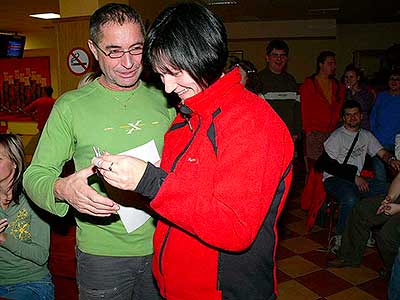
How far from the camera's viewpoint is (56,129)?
1.48 metres

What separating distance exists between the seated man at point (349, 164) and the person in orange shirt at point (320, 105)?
2.24 feet

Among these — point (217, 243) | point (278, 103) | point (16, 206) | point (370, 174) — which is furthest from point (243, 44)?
point (217, 243)

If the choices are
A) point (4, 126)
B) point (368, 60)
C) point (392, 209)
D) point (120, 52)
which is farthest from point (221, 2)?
point (120, 52)

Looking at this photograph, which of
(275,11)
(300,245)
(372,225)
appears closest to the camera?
(372,225)

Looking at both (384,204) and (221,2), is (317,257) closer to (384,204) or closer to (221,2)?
(384,204)

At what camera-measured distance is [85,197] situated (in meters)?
1.21

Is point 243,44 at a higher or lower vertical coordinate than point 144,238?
higher

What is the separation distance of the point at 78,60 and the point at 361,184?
3.27 metres

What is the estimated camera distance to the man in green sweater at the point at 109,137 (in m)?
1.48

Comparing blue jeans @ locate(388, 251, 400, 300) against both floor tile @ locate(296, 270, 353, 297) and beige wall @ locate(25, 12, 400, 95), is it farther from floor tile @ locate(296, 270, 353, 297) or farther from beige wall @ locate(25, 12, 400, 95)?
beige wall @ locate(25, 12, 400, 95)

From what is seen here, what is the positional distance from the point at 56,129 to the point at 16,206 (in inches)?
31.4

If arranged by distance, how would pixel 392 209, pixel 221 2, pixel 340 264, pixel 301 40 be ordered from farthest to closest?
pixel 301 40 → pixel 221 2 → pixel 340 264 → pixel 392 209

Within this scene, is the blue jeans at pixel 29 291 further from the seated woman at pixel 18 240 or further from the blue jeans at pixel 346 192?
the blue jeans at pixel 346 192

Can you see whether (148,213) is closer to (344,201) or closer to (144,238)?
(144,238)
